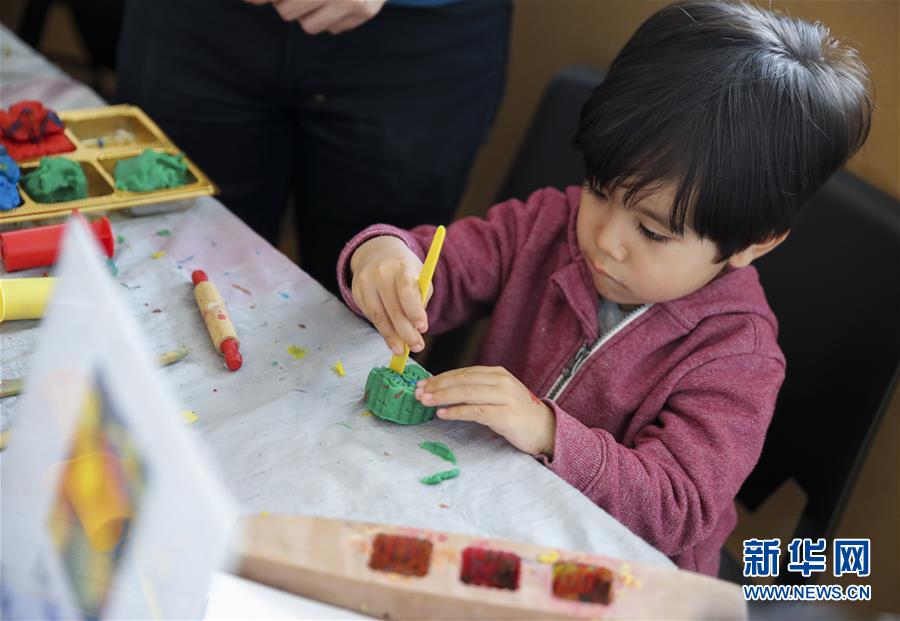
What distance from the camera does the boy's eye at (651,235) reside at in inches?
31.5

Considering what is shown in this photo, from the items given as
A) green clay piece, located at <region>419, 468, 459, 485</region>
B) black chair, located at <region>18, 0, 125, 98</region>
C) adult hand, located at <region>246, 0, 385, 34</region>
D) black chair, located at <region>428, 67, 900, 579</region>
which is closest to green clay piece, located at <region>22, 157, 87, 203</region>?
adult hand, located at <region>246, 0, 385, 34</region>

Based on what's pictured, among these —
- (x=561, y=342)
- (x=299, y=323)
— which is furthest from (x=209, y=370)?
(x=561, y=342)

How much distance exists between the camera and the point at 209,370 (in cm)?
74

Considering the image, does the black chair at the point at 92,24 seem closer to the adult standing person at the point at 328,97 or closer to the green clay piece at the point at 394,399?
the adult standing person at the point at 328,97

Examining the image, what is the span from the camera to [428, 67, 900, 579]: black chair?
960 mm

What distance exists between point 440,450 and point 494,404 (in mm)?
55

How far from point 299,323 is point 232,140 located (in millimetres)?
481

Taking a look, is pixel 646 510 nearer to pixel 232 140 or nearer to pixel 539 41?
pixel 232 140

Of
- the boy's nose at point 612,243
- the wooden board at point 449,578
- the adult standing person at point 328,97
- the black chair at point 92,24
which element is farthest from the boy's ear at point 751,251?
the black chair at point 92,24

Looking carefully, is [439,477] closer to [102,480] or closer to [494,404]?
[494,404]

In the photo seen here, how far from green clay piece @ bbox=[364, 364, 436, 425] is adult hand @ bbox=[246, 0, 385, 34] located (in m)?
0.43

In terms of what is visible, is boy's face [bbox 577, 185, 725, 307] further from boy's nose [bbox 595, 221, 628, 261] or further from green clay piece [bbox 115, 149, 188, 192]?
green clay piece [bbox 115, 149, 188, 192]

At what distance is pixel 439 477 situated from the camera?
26.0 inches

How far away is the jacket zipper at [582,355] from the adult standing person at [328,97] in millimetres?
425
